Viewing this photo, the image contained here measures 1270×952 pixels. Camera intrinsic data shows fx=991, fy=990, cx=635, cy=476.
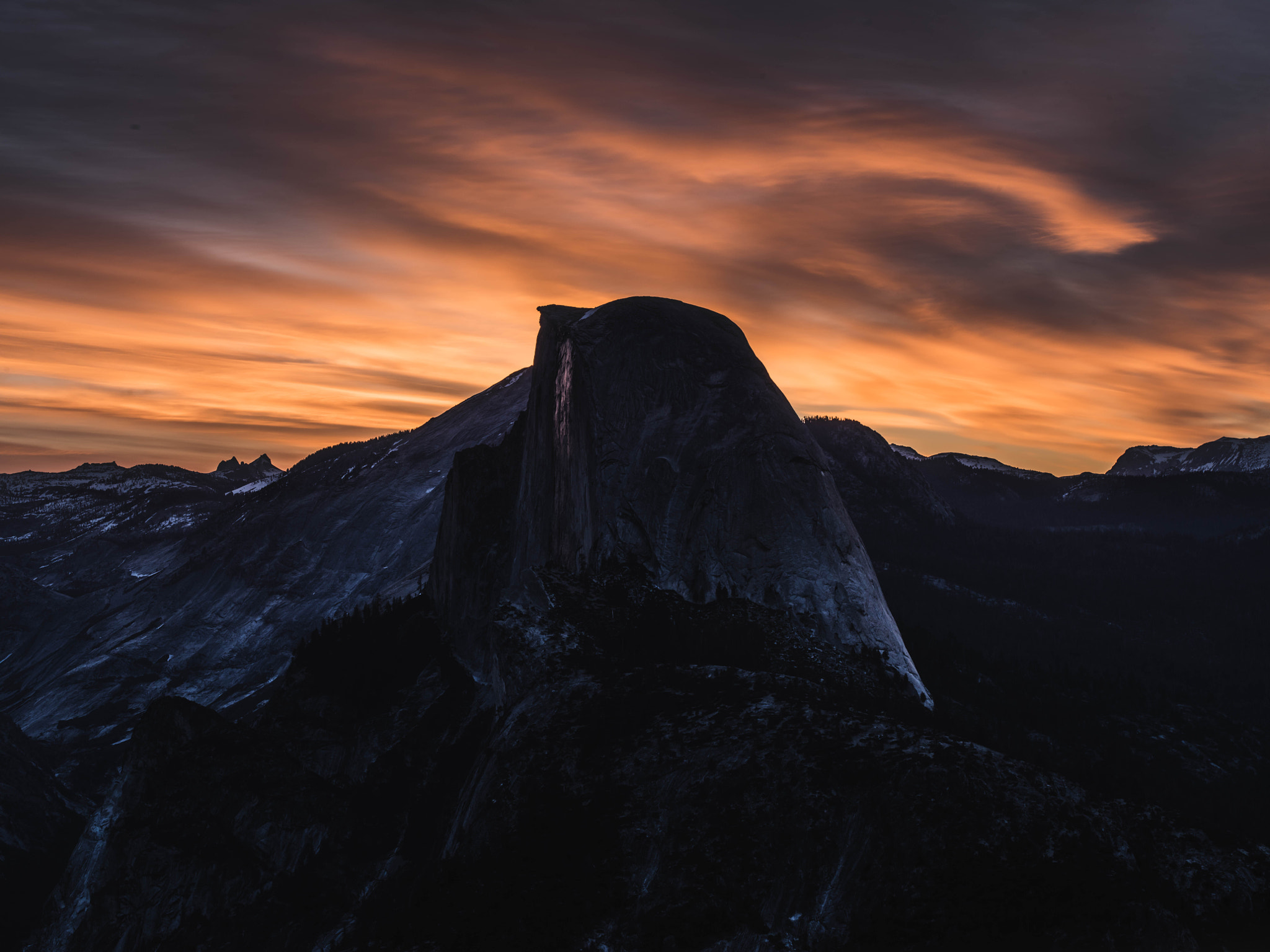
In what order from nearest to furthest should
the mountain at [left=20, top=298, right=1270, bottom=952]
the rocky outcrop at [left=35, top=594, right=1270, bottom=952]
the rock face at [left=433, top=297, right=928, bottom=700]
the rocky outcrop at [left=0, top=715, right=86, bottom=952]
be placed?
1. the rocky outcrop at [left=35, top=594, right=1270, bottom=952]
2. the mountain at [left=20, top=298, right=1270, bottom=952]
3. the rock face at [left=433, top=297, right=928, bottom=700]
4. the rocky outcrop at [left=0, top=715, right=86, bottom=952]

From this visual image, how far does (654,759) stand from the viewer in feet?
169

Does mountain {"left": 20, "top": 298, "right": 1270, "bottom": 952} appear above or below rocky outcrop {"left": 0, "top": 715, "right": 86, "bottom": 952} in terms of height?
above

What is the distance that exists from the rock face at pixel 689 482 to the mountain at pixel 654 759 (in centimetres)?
26

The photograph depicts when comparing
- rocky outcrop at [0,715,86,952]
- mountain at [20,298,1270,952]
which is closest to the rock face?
mountain at [20,298,1270,952]

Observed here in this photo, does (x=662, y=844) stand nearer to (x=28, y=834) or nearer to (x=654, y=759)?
(x=654, y=759)

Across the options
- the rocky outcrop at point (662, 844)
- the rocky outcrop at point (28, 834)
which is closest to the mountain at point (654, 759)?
the rocky outcrop at point (662, 844)

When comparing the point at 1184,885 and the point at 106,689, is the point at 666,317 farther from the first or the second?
the point at 106,689

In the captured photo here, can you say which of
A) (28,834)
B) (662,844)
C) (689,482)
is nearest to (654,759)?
(662,844)

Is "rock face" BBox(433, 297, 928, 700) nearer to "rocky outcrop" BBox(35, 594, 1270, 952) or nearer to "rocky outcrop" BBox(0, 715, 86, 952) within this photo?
"rocky outcrop" BBox(35, 594, 1270, 952)

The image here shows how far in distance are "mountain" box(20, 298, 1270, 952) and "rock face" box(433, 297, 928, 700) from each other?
0.26 metres

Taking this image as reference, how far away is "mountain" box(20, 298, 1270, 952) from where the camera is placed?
137 ft

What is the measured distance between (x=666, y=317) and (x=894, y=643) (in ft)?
109

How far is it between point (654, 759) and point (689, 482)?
25.7 meters

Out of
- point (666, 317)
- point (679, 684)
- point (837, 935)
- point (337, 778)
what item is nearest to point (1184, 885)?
point (837, 935)
